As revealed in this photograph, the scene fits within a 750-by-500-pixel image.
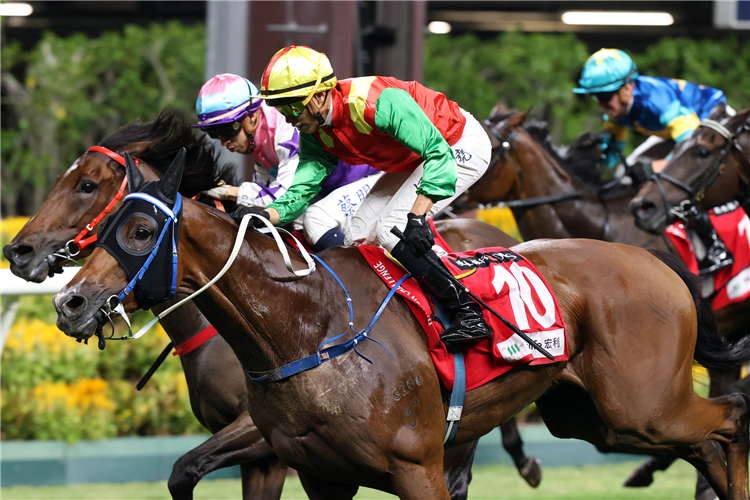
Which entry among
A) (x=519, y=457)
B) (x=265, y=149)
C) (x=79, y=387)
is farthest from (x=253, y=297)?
Result: (x=79, y=387)

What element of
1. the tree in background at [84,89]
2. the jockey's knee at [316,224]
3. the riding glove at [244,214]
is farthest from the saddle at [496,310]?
the tree in background at [84,89]

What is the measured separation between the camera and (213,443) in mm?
3764

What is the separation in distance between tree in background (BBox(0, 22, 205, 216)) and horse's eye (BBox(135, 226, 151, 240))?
8336 millimetres

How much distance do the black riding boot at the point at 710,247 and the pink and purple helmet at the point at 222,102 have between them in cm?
264

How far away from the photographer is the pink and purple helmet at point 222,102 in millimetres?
4043

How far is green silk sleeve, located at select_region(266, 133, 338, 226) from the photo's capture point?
3402 mm

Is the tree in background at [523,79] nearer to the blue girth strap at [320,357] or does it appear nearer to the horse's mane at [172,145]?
the horse's mane at [172,145]

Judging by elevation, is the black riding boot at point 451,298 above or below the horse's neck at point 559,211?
above

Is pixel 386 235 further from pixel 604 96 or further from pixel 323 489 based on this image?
pixel 604 96

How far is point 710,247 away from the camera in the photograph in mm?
5184

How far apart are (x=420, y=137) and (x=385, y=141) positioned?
0.89ft

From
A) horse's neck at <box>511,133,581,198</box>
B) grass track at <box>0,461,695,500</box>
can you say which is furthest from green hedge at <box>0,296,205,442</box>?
horse's neck at <box>511,133,581,198</box>

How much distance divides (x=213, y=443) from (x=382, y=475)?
1.08 metres

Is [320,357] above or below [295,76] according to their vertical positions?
below
